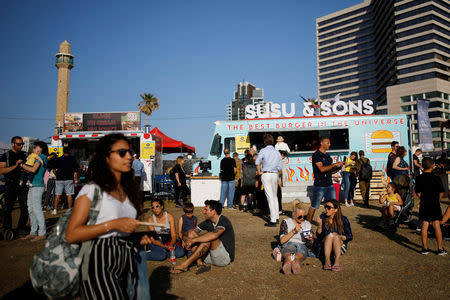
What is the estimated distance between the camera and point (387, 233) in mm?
6891

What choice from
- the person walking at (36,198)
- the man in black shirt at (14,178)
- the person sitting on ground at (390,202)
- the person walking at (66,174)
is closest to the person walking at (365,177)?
the person sitting on ground at (390,202)

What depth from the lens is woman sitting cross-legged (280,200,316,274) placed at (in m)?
4.81

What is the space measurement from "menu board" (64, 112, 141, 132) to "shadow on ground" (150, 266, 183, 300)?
10.3 m

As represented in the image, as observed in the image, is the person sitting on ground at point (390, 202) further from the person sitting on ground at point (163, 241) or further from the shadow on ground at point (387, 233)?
the person sitting on ground at point (163, 241)

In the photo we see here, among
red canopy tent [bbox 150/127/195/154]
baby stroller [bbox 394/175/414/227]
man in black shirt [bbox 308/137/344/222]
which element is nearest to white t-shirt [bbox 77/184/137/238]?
man in black shirt [bbox 308/137/344/222]

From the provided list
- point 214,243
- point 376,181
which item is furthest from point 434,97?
point 214,243

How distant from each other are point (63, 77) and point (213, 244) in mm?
51099

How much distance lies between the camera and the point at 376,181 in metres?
12.4

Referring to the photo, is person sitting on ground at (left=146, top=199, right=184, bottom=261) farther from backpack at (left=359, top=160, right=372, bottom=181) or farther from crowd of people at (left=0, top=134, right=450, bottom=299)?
backpack at (left=359, top=160, right=372, bottom=181)

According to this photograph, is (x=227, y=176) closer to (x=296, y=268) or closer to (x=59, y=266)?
(x=296, y=268)

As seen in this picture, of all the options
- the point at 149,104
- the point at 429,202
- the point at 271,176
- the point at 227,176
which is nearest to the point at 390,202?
the point at 429,202

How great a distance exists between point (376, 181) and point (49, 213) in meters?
11.9

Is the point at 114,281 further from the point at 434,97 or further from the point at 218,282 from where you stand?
the point at 434,97

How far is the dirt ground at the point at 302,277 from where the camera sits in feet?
12.3
